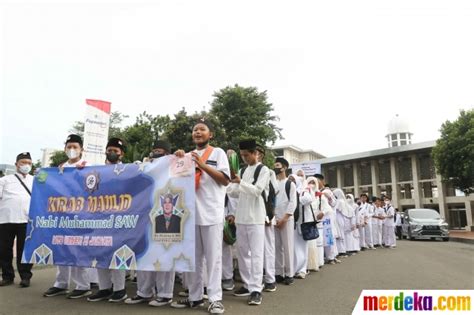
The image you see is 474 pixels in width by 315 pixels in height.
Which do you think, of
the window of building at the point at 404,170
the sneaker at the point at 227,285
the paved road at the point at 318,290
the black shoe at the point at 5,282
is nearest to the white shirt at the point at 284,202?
the paved road at the point at 318,290

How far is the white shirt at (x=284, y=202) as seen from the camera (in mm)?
6270

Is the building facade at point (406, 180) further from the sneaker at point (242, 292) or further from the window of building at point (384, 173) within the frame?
the sneaker at point (242, 292)

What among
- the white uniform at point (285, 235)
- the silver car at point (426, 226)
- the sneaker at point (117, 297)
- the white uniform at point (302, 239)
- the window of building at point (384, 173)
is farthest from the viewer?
the window of building at point (384, 173)

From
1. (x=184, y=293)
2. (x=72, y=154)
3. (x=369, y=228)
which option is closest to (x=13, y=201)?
(x=72, y=154)

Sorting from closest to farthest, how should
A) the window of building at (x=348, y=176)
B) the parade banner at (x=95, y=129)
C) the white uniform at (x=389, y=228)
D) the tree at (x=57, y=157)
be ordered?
the parade banner at (x=95, y=129) < the white uniform at (x=389, y=228) < the tree at (x=57, y=157) < the window of building at (x=348, y=176)

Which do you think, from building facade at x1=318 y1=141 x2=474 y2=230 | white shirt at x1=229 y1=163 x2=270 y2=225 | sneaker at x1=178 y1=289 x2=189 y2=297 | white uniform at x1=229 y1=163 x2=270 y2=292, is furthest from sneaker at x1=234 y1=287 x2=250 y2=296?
building facade at x1=318 y1=141 x2=474 y2=230

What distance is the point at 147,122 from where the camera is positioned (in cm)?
3028

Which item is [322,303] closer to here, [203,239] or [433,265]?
[203,239]

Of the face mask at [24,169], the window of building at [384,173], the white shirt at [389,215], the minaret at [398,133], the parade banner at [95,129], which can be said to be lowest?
the white shirt at [389,215]

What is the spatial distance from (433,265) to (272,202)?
4973mm

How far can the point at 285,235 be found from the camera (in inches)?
245

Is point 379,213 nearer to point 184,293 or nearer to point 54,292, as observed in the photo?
point 184,293

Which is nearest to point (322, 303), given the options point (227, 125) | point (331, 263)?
point (331, 263)

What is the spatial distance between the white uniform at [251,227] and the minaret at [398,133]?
1847 inches
